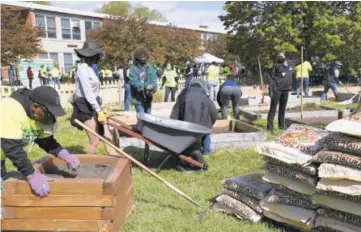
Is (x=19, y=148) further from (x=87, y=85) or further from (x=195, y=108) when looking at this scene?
(x=195, y=108)

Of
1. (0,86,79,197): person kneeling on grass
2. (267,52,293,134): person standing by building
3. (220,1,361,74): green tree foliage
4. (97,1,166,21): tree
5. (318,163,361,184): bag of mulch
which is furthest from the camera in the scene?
(97,1,166,21): tree

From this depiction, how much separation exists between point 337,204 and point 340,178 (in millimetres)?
271

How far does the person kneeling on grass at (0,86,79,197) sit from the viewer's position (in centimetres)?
288

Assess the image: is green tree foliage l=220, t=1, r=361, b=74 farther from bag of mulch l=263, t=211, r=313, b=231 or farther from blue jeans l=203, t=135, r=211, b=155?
bag of mulch l=263, t=211, r=313, b=231

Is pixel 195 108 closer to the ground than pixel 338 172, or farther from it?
farther from it

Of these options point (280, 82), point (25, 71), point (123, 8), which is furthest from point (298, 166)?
point (123, 8)

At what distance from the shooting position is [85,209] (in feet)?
10.5

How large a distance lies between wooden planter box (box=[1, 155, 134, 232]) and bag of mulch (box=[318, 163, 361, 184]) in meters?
1.69

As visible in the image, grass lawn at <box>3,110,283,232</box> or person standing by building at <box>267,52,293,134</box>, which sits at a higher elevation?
person standing by building at <box>267,52,293,134</box>

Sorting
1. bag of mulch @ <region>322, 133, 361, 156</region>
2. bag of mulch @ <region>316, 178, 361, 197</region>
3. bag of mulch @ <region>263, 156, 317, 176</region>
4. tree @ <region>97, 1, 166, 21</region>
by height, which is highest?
tree @ <region>97, 1, 166, 21</region>

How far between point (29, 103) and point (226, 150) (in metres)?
3.91

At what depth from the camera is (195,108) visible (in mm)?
5508

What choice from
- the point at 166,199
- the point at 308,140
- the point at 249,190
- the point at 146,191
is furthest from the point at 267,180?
the point at 146,191

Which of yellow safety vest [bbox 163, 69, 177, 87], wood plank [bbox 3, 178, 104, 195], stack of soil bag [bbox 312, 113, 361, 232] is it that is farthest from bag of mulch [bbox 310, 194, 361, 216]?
yellow safety vest [bbox 163, 69, 177, 87]
